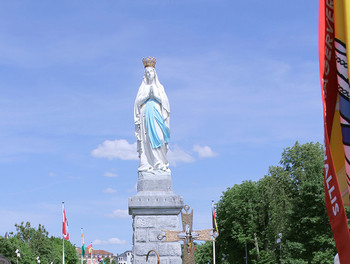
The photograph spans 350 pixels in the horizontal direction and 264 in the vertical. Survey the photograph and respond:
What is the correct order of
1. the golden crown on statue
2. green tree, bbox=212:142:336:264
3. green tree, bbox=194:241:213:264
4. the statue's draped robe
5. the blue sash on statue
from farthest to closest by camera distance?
green tree, bbox=194:241:213:264
green tree, bbox=212:142:336:264
the golden crown on statue
the blue sash on statue
the statue's draped robe

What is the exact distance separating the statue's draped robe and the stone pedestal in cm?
138

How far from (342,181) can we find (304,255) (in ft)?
106

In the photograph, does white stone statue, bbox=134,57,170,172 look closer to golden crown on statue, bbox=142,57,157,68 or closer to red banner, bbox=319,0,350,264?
golden crown on statue, bbox=142,57,157,68

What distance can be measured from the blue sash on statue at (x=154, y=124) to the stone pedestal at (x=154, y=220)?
209 centimetres

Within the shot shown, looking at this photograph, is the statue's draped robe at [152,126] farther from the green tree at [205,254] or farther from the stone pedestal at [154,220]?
the green tree at [205,254]

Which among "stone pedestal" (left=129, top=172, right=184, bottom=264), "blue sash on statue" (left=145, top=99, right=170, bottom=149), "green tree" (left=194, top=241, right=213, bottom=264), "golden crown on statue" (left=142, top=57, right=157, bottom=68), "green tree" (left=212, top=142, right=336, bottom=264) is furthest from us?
"green tree" (left=194, top=241, right=213, bottom=264)

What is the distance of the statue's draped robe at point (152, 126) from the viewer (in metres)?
21.5

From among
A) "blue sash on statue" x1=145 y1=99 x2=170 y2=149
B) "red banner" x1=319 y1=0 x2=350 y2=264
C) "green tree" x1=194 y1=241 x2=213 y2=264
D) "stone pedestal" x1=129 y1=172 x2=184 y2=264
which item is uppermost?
"green tree" x1=194 y1=241 x2=213 y2=264

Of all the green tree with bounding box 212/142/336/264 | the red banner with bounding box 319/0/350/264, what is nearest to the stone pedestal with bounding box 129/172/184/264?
the red banner with bounding box 319/0/350/264

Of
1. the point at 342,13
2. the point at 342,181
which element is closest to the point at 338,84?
the point at 342,13

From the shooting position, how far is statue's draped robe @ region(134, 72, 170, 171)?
2153cm

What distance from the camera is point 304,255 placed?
1425 inches

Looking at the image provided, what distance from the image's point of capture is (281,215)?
43.5m

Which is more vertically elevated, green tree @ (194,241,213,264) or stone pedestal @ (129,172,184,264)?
green tree @ (194,241,213,264)
